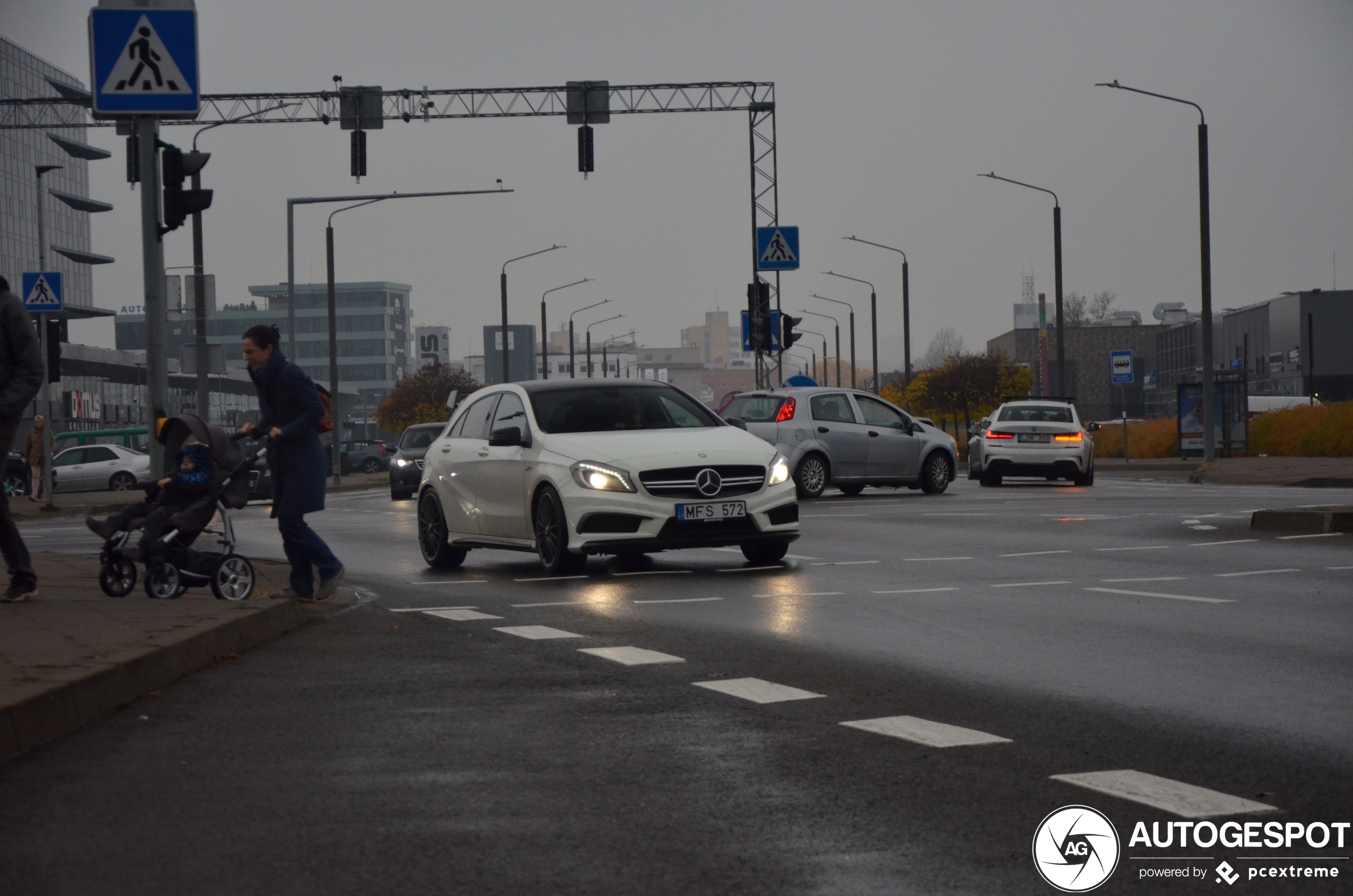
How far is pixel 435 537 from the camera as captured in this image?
1576 centimetres

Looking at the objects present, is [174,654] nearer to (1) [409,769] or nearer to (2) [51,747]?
(2) [51,747]

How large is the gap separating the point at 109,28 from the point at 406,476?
867 inches

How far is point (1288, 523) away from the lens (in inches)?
687

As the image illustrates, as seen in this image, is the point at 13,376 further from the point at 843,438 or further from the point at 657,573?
the point at 843,438

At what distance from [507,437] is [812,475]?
1179 cm

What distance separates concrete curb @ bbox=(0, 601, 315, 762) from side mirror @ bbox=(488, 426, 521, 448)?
14.4 feet

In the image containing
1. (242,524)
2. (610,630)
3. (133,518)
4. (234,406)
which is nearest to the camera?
(610,630)

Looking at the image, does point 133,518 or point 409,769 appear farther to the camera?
point 133,518

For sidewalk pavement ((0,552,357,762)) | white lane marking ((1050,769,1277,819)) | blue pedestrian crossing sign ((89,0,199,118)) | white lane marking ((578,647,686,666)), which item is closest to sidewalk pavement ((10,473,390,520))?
blue pedestrian crossing sign ((89,0,199,118))

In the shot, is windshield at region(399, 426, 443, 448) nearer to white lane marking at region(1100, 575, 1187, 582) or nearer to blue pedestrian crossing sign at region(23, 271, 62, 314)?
blue pedestrian crossing sign at region(23, 271, 62, 314)

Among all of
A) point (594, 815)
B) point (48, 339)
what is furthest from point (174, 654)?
point (48, 339)

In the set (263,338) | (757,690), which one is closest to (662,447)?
(263,338)

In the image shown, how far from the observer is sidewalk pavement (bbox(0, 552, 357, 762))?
21.9 ft

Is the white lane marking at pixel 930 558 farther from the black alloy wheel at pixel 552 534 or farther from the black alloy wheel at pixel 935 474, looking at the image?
the black alloy wheel at pixel 935 474
